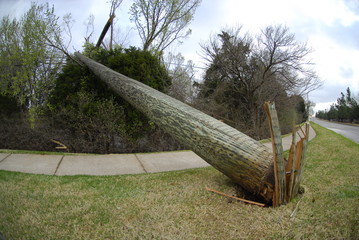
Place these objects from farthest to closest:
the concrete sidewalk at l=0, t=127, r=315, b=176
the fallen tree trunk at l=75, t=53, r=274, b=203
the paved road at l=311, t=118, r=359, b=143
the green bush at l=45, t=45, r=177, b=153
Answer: the paved road at l=311, t=118, r=359, b=143
the green bush at l=45, t=45, r=177, b=153
the concrete sidewalk at l=0, t=127, r=315, b=176
the fallen tree trunk at l=75, t=53, r=274, b=203

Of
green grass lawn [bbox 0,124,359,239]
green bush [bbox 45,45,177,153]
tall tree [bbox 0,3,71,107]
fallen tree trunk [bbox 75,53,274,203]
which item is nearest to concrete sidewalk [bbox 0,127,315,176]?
green grass lawn [bbox 0,124,359,239]

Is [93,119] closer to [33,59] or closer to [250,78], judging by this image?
[33,59]

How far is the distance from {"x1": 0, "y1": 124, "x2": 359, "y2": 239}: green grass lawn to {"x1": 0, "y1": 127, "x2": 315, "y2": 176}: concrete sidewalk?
434 millimetres

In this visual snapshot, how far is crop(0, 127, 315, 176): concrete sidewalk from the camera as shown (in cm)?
354

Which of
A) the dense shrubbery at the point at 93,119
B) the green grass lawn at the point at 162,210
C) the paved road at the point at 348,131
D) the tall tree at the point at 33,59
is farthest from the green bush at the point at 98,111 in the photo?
the paved road at the point at 348,131

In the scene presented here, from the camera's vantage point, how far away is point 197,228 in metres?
1.77

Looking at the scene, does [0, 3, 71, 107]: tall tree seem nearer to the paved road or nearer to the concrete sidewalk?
the concrete sidewalk

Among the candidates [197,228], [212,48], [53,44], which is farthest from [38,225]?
[212,48]

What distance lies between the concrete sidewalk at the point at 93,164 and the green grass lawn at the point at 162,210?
434 mm

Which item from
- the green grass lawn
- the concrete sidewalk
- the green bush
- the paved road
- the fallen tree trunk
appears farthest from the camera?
the paved road

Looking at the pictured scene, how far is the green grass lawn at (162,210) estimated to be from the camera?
5.36 ft

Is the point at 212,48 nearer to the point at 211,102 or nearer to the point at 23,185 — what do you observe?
the point at 211,102

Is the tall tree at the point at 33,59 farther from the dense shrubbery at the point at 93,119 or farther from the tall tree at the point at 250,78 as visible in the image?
the tall tree at the point at 250,78

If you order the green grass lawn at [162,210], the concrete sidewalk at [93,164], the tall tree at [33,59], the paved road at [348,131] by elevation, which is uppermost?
the tall tree at [33,59]
